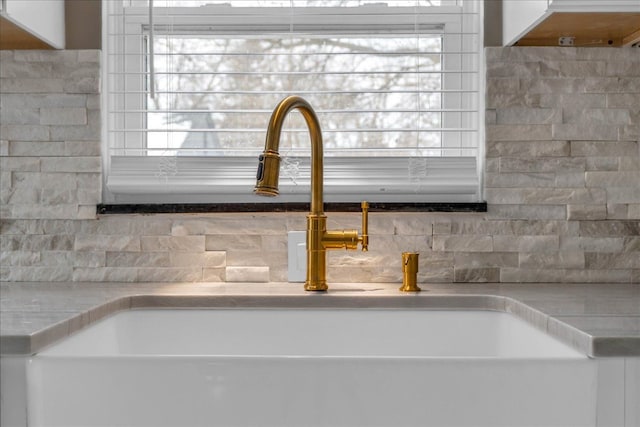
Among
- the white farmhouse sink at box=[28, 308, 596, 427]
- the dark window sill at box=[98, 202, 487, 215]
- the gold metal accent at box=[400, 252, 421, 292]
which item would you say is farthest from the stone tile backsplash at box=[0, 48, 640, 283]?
the white farmhouse sink at box=[28, 308, 596, 427]

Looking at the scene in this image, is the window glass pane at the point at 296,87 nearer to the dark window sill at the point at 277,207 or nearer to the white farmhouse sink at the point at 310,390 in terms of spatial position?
the dark window sill at the point at 277,207

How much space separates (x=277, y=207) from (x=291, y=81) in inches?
13.0

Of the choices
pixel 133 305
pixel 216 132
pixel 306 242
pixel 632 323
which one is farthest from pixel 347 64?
pixel 632 323

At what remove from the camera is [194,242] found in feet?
5.68

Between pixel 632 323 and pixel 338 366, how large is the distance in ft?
1.52

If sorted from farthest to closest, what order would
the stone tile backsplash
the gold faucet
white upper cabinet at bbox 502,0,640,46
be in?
the stone tile backsplash → the gold faucet → white upper cabinet at bbox 502,0,640,46

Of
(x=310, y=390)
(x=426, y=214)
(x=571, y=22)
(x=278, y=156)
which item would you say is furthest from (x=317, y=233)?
(x=571, y=22)

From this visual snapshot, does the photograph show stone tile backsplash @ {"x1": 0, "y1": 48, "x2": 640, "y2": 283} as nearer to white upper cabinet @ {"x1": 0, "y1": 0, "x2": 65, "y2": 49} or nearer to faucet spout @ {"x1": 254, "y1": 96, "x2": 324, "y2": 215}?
white upper cabinet @ {"x1": 0, "y1": 0, "x2": 65, "y2": 49}

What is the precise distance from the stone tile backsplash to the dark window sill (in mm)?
21

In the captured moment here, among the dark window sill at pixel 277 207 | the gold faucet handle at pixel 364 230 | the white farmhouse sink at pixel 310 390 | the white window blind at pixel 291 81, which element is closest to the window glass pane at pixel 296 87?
the white window blind at pixel 291 81

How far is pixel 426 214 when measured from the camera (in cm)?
173

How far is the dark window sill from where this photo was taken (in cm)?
170

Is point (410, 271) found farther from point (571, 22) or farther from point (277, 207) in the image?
point (571, 22)

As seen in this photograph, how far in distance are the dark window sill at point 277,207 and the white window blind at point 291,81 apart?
55 mm
